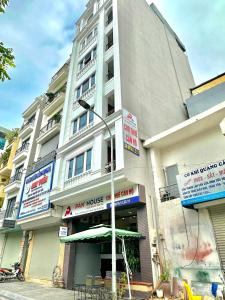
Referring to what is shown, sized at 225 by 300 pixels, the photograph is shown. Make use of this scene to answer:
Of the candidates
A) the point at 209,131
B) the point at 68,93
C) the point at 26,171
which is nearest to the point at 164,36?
the point at 68,93

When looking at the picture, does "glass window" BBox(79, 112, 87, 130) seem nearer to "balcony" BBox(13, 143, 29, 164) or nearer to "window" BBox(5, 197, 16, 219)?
"balcony" BBox(13, 143, 29, 164)

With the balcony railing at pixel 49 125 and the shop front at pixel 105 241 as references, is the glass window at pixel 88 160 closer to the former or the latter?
the shop front at pixel 105 241

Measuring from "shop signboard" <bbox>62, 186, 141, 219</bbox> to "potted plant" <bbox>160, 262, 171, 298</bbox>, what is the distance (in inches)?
123

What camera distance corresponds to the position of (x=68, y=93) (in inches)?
723

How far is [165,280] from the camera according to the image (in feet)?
29.9

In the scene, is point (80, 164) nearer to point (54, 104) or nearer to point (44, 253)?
point (44, 253)

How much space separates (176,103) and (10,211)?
18.9m

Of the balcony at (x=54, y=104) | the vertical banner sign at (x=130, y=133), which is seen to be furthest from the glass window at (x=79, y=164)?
the balcony at (x=54, y=104)

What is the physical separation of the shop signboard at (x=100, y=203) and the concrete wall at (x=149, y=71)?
3.73 m

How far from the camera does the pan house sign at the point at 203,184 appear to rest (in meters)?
8.53

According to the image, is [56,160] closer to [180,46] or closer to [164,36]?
[164,36]

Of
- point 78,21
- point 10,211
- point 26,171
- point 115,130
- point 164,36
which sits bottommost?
point 10,211

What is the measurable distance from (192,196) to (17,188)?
56.5 ft

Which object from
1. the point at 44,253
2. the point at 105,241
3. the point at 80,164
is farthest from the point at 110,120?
the point at 44,253
